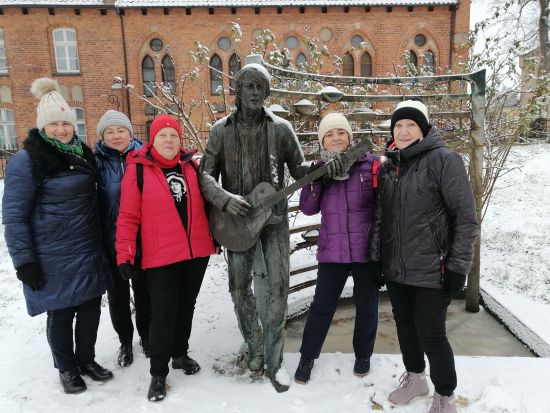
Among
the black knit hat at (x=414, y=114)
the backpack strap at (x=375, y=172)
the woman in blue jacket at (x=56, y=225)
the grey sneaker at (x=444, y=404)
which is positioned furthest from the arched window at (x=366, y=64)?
the grey sneaker at (x=444, y=404)

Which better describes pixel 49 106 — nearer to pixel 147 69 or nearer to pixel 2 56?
pixel 147 69

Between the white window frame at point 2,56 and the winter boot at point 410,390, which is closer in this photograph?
the winter boot at point 410,390

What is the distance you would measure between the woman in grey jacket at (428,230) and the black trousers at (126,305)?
1.93 meters

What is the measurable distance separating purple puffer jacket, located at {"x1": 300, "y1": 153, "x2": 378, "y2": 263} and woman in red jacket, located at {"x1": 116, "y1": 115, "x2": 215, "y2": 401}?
0.90 metres

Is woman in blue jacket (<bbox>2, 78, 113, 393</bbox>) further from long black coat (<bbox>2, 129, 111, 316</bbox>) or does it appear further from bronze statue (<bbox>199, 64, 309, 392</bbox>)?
bronze statue (<bbox>199, 64, 309, 392</bbox>)

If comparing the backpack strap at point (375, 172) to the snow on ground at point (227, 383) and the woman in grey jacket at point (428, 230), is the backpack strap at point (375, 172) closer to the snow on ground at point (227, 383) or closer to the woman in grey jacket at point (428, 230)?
the woman in grey jacket at point (428, 230)

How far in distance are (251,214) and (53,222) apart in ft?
4.40

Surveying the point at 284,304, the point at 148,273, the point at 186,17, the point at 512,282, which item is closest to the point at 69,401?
the point at 148,273

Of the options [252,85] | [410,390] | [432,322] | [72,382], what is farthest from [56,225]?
[410,390]

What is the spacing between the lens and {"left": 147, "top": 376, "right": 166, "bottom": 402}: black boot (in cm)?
276

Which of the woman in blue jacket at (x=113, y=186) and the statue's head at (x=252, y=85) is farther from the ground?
the statue's head at (x=252, y=85)

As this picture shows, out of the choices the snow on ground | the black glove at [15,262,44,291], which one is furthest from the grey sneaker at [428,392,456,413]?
the black glove at [15,262,44,291]

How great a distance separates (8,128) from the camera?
58.1 feet

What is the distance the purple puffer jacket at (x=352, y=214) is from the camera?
9.14 feet
